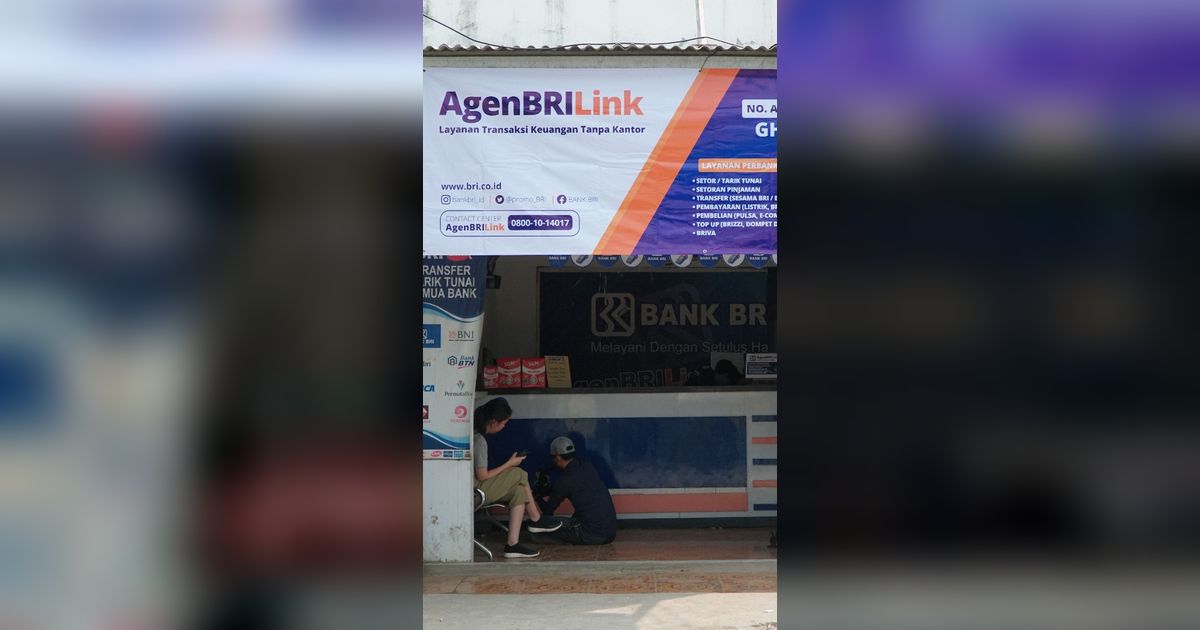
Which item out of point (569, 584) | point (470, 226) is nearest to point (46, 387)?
point (470, 226)

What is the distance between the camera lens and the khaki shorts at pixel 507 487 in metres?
9.08

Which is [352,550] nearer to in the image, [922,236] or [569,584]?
[922,236]

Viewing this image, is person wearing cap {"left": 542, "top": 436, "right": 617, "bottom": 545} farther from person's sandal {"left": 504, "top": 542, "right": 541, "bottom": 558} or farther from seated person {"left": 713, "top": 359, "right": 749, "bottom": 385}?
seated person {"left": 713, "top": 359, "right": 749, "bottom": 385}

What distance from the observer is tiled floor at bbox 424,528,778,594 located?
7996 mm

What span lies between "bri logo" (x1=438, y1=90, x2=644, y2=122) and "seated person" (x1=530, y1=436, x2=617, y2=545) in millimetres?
3264

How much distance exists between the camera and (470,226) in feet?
23.9

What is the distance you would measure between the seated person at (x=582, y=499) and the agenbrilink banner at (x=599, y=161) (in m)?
2.71

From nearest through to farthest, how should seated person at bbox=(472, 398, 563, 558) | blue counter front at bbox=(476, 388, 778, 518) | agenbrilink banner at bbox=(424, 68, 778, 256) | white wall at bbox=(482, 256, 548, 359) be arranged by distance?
agenbrilink banner at bbox=(424, 68, 778, 256), seated person at bbox=(472, 398, 563, 558), blue counter front at bbox=(476, 388, 778, 518), white wall at bbox=(482, 256, 548, 359)

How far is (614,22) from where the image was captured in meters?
7.39

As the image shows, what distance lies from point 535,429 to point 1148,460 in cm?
897

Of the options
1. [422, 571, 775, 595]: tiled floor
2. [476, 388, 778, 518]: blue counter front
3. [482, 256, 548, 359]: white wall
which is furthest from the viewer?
[482, 256, 548, 359]: white wall

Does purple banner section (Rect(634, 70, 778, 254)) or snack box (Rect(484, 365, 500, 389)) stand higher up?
purple banner section (Rect(634, 70, 778, 254))

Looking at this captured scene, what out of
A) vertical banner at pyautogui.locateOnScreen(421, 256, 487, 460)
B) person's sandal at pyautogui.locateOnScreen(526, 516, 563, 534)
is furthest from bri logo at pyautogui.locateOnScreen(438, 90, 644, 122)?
person's sandal at pyautogui.locateOnScreen(526, 516, 563, 534)

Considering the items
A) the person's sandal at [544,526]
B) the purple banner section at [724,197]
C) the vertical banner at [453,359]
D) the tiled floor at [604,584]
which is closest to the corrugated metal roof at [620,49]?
the purple banner section at [724,197]
